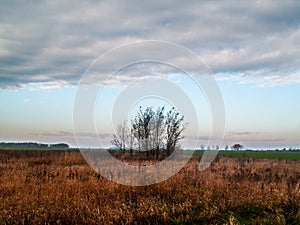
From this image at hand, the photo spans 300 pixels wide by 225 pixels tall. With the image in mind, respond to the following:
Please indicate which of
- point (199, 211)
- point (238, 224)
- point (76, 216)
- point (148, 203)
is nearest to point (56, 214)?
point (76, 216)

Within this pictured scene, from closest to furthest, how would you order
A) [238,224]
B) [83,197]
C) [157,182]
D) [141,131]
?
[238,224] < [83,197] < [157,182] < [141,131]

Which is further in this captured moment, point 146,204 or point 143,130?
point 143,130

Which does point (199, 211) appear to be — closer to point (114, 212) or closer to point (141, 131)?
point (114, 212)

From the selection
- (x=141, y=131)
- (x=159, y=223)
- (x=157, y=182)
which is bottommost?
(x=159, y=223)

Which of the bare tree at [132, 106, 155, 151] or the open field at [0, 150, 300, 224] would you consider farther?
the bare tree at [132, 106, 155, 151]

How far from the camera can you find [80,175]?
40.9ft

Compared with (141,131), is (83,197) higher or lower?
lower

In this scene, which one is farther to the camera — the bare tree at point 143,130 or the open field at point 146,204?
the bare tree at point 143,130

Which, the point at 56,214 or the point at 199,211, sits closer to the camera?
the point at 56,214

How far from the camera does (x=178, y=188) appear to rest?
30.7 feet

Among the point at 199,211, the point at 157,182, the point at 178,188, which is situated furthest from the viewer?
the point at 157,182

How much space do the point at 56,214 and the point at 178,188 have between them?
3707mm

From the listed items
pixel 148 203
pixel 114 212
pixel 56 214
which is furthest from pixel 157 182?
pixel 56 214

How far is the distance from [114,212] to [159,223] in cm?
105
